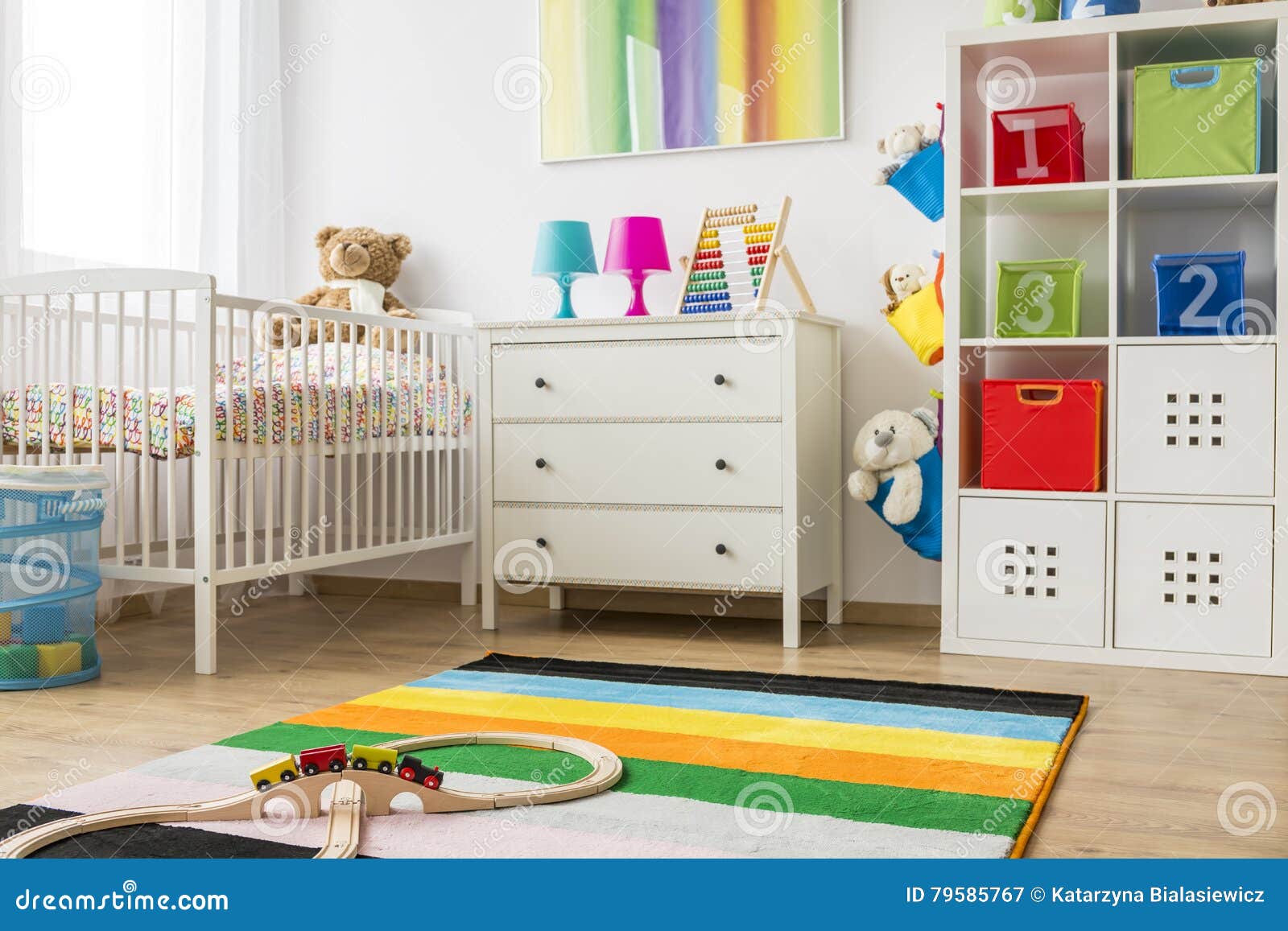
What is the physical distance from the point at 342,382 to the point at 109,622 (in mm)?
890

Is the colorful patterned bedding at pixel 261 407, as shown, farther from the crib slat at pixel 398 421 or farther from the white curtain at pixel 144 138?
the white curtain at pixel 144 138

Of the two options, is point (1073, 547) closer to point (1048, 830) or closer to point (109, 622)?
point (1048, 830)

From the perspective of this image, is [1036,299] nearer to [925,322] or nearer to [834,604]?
[925,322]

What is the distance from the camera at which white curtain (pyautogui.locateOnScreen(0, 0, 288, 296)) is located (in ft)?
9.77

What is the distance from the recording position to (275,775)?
4.96ft

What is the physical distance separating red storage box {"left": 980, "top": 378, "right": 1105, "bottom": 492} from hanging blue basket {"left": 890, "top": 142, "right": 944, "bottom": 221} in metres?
0.50

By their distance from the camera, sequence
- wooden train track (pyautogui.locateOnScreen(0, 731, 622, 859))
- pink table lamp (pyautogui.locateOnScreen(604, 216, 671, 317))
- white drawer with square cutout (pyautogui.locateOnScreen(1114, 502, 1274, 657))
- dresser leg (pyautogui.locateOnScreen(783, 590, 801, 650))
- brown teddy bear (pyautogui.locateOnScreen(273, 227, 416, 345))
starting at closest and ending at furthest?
wooden train track (pyautogui.locateOnScreen(0, 731, 622, 859))
white drawer with square cutout (pyautogui.locateOnScreen(1114, 502, 1274, 657))
dresser leg (pyautogui.locateOnScreen(783, 590, 801, 650))
pink table lamp (pyautogui.locateOnScreen(604, 216, 671, 317))
brown teddy bear (pyautogui.locateOnScreen(273, 227, 416, 345))

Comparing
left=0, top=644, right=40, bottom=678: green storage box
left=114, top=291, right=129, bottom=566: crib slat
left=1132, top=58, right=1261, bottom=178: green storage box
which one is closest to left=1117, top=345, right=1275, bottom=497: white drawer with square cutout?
left=1132, top=58, right=1261, bottom=178: green storage box

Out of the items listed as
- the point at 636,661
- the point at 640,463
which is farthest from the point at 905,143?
the point at 636,661

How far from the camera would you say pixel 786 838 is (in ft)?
4.71

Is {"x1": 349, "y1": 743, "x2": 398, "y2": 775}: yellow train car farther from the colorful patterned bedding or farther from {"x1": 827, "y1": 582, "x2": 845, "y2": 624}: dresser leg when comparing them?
{"x1": 827, "y1": 582, "x2": 845, "y2": 624}: dresser leg

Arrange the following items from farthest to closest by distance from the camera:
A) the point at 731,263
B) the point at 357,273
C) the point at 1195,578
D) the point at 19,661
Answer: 1. the point at 357,273
2. the point at 731,263
3. the point at 1195,578
4. the point at 19,661

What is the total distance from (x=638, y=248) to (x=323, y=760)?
6.18 ft

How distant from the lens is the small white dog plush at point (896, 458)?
2.86 m
